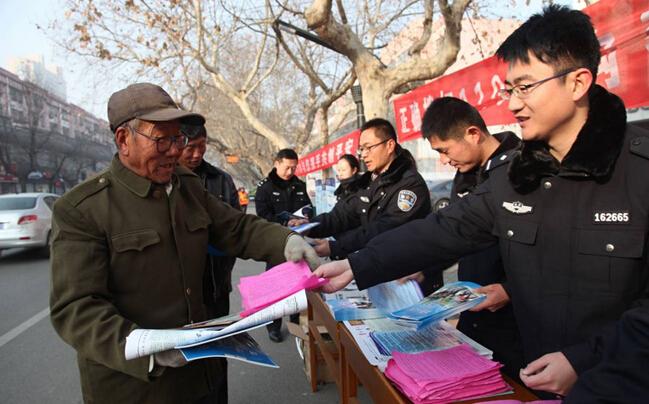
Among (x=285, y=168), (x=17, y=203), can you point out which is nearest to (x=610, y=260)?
(x=285, y=168)

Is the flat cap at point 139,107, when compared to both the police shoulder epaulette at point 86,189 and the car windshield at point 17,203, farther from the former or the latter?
the car windshield at point 17,203

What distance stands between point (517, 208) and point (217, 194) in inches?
88.7

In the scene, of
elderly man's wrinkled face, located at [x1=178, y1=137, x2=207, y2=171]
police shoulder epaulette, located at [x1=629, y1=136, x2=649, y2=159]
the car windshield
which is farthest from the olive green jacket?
the car windshield

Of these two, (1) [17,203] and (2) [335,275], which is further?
(1) [17,203]

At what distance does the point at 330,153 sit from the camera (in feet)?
33.8

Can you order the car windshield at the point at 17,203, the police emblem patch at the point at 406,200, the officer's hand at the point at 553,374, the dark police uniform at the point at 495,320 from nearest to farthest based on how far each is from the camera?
the officer's hand at the point at 553,374 → the dark police uniform at the point at 495,320 → the police emblem patch at the point at 406,200 → the car windshield at the point at 17,203

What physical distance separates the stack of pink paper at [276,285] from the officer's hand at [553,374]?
67 cm

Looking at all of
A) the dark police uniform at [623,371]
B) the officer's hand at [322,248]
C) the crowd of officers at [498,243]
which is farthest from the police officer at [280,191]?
the dark police uniform at [623,371]

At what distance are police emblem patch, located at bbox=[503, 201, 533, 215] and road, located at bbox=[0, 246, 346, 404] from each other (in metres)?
2.18

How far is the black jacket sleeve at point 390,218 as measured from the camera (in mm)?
2457

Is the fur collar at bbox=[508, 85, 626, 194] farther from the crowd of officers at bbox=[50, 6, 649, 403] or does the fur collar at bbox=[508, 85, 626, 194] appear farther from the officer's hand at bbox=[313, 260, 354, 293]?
the officer's hand at bbox=[313, 260, 354, 293]

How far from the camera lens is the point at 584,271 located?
1067mm

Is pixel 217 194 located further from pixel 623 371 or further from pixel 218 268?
pixel 623 371

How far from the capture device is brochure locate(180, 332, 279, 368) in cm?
110
